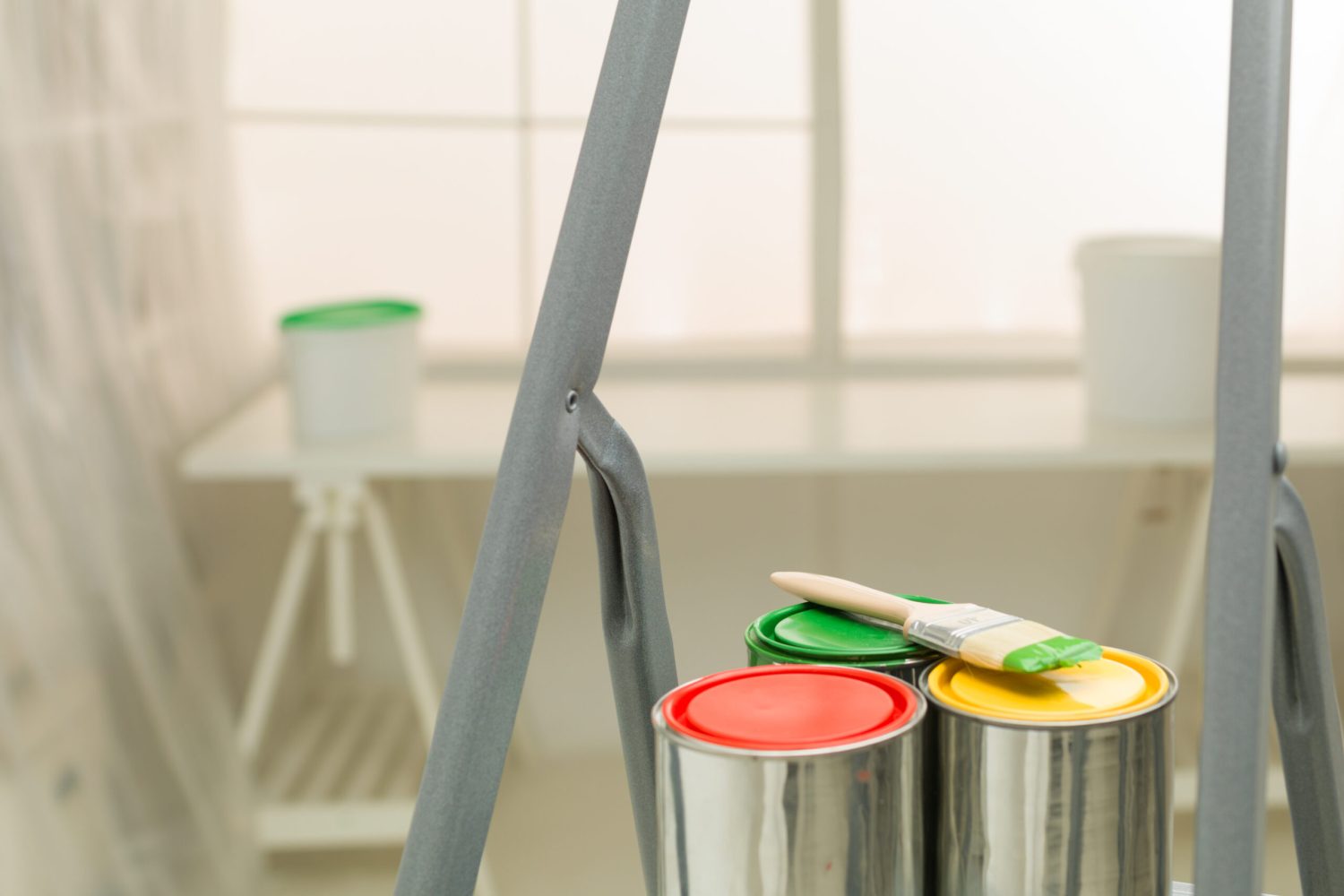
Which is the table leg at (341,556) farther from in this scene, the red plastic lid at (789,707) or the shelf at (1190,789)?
the red plastic lid at (789,707)

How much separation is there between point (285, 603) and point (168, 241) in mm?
450

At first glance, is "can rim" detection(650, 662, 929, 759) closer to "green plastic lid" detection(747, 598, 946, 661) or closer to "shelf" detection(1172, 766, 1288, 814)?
"green plastic lid" detection(747, 598, 946, 661)

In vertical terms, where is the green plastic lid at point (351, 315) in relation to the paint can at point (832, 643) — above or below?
above

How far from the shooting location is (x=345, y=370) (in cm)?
155

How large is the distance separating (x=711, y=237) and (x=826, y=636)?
5.43ft

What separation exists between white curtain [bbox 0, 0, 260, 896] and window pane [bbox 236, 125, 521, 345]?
0.24 meters

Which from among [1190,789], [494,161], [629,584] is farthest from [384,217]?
[629,584]

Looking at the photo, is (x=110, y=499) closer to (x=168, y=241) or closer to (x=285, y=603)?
(x=285, y=603)

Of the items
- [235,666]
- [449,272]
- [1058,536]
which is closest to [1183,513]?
[1058,536]

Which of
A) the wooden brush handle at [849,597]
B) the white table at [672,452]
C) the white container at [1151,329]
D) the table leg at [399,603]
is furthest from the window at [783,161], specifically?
the wooden brush handle at [849,597]

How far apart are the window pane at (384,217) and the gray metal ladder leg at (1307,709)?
5.63 ft

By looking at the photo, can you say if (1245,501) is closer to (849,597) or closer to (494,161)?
(849,597)

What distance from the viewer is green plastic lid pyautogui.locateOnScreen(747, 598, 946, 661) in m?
0.42

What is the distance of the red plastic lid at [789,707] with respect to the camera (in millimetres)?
352
